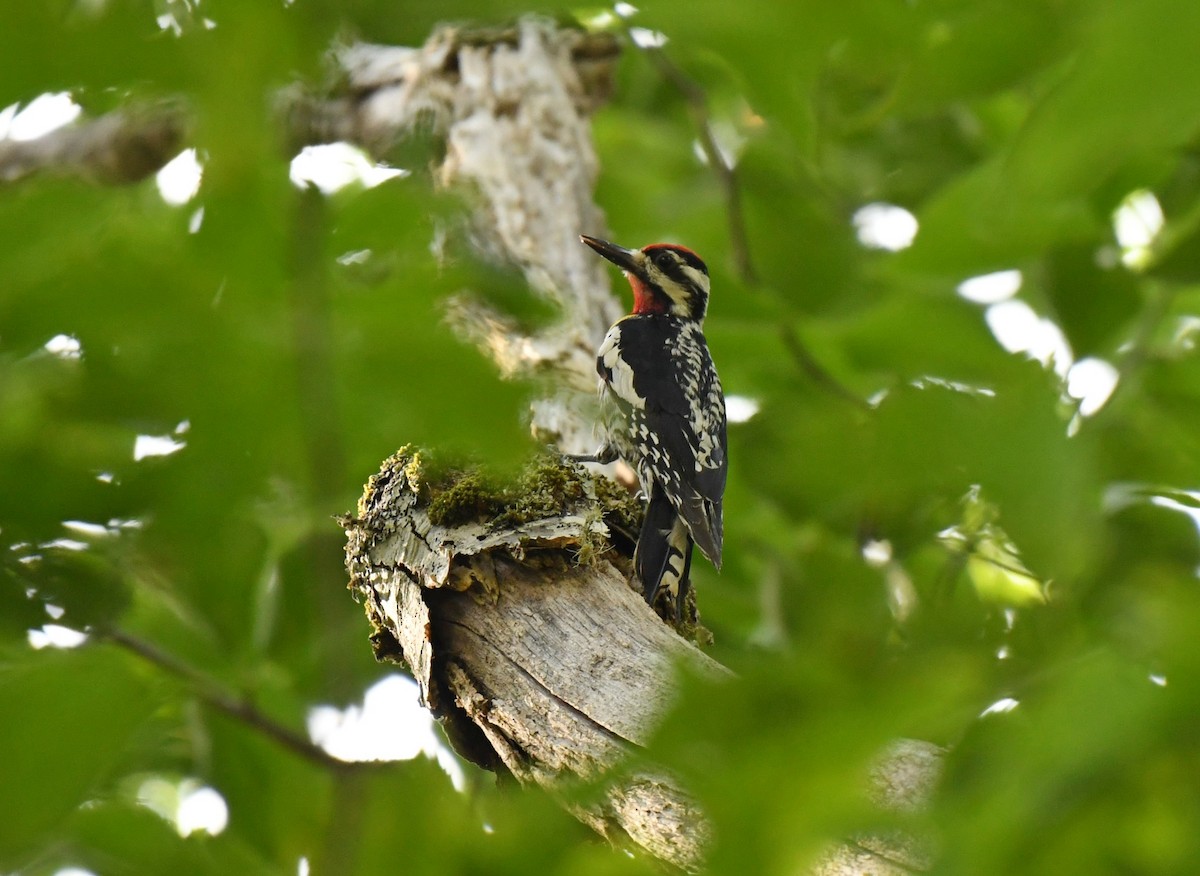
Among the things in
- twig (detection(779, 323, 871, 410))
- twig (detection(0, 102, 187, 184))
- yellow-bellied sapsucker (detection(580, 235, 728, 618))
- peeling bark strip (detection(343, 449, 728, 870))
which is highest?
peeling bark strip (detection(343, 449, 728, 870))

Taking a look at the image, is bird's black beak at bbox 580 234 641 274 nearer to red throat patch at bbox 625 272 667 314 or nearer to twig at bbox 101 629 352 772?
red throat patch at bbox 625 272 667 314

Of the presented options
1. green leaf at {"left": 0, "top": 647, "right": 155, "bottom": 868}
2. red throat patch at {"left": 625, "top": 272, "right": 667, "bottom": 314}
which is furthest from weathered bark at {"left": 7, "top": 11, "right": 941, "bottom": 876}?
red throat patch at {"left": 625, "top": 272, "right": 667, "bottom": 314}

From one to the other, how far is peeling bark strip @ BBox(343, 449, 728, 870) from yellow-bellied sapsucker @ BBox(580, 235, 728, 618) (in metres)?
0.32

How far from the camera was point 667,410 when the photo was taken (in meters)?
3.52

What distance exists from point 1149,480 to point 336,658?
8.20 ft

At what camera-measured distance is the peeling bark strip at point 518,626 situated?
6.07 ft

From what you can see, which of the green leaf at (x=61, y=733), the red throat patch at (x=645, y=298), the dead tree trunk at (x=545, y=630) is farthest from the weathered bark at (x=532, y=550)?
the red throat patch at (x=645, y=298)

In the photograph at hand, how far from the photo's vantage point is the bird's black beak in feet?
11.1

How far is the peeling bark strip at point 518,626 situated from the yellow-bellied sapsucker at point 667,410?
323 mm

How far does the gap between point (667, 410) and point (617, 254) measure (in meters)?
0.51

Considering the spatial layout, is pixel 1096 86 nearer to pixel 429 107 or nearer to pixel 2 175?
pixel 429 107

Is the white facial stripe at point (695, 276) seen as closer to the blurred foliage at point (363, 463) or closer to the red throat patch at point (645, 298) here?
the red throat patch at point (645, 298)

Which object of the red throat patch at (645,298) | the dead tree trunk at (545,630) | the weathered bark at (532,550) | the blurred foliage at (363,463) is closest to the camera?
the blurred foliage at (363,463)

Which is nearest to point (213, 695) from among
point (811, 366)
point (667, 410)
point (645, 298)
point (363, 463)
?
point (363, 463)
